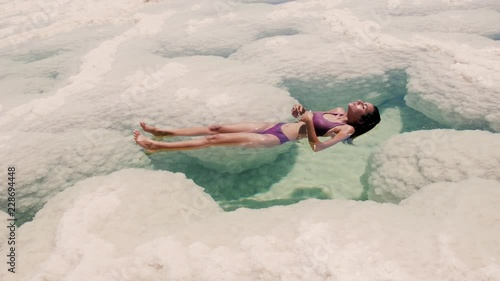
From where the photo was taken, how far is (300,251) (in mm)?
2559

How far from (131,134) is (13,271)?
7.17ft

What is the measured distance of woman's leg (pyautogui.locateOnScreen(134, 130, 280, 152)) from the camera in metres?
3.74

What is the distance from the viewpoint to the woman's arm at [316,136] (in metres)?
3.58

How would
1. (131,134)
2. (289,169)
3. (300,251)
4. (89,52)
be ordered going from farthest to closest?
1. (89,52)
2. (289,169)
3. (131,134)
4. (300,251)

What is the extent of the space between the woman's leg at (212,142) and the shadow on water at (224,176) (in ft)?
2.67

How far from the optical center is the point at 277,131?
404cm

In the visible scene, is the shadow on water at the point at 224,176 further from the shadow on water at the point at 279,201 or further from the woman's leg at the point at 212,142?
the woman's leg at the point at 212,142

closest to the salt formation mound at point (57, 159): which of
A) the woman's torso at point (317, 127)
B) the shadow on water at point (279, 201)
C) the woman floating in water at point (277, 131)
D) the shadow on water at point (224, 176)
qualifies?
the shadow on water at point (224, 176)

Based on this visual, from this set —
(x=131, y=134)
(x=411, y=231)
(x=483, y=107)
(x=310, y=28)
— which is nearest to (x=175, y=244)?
(x=411, y=231)

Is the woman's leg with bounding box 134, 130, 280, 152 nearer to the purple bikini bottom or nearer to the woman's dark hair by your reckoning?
the purple bikini bottom

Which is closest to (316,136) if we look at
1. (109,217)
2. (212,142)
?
(212,142)

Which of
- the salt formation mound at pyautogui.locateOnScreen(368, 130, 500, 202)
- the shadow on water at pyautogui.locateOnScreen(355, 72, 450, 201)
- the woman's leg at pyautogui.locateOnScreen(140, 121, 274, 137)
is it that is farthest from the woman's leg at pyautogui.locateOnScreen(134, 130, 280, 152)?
the shadow on water at pyautogui.locateOnScreen(355, 72, 450, 201)

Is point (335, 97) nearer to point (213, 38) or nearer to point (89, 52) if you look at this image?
point (213, 38)

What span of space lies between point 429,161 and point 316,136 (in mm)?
1321
